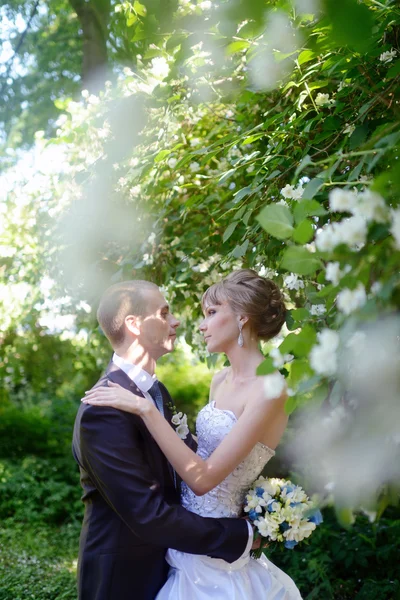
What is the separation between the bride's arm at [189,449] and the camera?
212 centimetres

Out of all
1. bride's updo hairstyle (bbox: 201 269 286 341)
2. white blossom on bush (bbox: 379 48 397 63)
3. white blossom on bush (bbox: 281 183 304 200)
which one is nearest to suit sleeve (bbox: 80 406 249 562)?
bride's updo hairstyle (bbox: 201 269 286 341)

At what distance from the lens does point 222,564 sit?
7.61 ft

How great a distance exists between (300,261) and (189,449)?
1125 millimetres

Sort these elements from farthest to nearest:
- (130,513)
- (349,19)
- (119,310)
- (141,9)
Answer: (119,310) < (130,513) < (141,9) < (349,19)

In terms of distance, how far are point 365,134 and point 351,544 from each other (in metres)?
3.34

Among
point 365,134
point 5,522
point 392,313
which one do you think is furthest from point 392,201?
point 5,522

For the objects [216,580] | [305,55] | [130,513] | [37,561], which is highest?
[305,55]

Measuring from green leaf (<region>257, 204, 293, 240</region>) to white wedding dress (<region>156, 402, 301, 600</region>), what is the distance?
1358mm

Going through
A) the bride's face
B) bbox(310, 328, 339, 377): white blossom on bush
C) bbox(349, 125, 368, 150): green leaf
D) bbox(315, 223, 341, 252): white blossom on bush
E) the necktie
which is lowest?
the necktie

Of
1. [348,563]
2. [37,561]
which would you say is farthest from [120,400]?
[37,561]

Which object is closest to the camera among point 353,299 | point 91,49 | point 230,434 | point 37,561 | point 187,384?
point 353,299

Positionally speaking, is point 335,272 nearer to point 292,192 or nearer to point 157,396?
point 292,192

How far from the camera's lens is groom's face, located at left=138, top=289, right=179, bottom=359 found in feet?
8.20

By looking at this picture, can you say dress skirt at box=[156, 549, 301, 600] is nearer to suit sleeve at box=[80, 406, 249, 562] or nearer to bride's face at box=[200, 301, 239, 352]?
suit sleeve at box=[80, 406, 249, 562]
